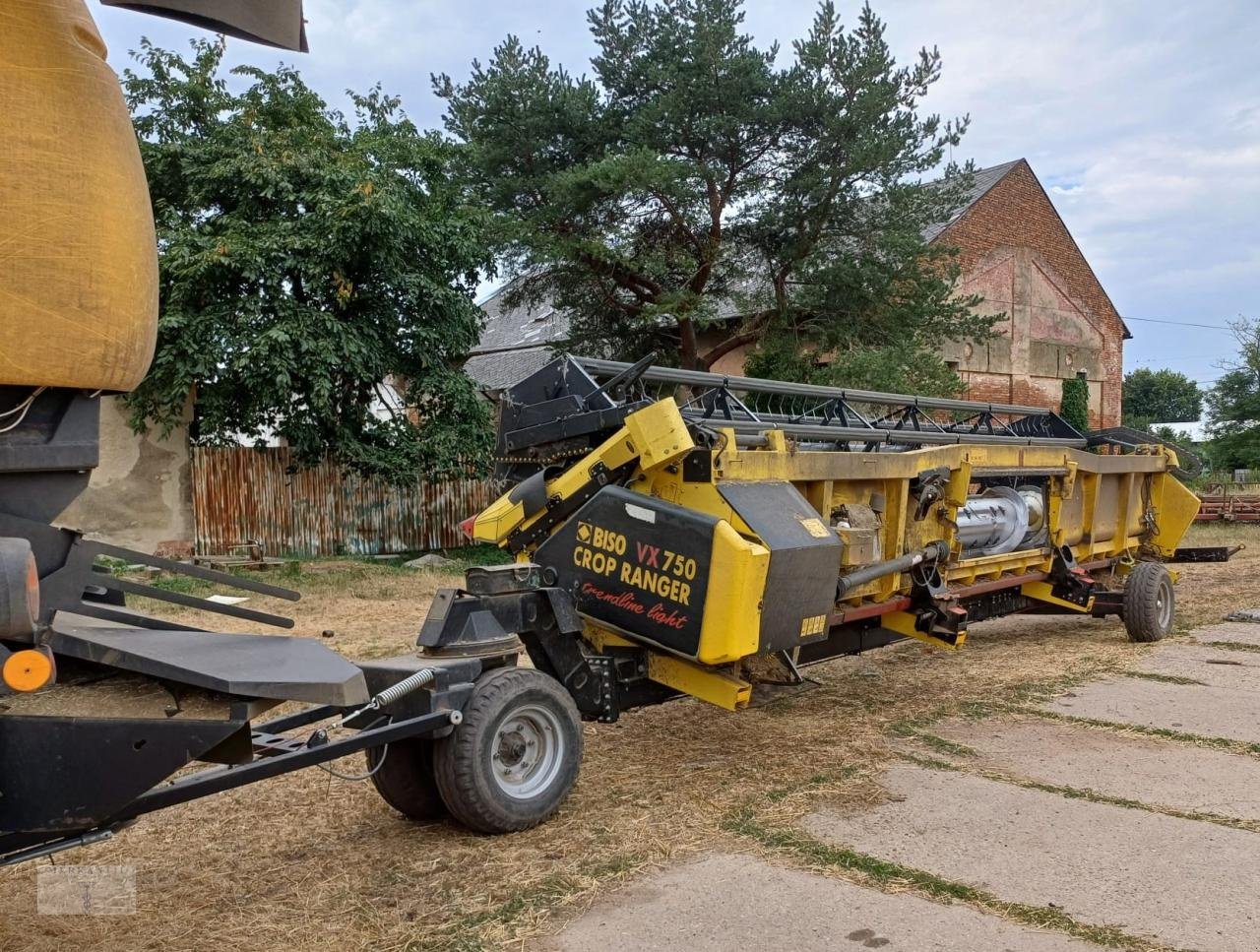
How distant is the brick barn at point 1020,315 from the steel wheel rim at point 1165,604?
18.6 m

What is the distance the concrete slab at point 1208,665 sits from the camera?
26.7 feet

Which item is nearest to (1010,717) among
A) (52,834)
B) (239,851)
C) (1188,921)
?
(1188,921)

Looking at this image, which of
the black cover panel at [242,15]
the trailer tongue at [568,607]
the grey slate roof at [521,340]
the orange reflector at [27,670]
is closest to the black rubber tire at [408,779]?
the trailer tongue at [568,607]

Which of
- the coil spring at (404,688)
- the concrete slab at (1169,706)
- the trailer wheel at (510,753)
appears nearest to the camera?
the coil spring at (404,688)

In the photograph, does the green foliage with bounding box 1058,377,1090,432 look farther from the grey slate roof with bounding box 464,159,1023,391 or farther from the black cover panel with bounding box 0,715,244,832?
the black cover panel with bounding box 0,715,244,832

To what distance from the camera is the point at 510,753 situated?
4.81 m

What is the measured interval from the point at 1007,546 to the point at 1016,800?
3744 mm

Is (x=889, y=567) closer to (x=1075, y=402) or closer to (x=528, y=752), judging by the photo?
(x=528, y=752)

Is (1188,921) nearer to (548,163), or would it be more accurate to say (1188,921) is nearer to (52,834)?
(52,834)

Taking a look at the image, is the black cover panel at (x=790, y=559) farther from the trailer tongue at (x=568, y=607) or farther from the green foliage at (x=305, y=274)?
the green foliage at (x=305, y=274)

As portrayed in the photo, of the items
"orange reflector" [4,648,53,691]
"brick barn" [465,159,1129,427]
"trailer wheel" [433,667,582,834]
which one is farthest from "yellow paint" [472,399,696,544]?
"brick barn" [465,159,1129,427]

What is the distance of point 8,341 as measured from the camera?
8.85ft

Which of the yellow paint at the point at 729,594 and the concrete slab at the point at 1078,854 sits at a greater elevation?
the yellow paint at the point at 729,594

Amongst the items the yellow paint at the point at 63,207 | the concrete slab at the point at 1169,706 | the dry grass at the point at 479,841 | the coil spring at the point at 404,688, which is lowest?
the dry grass at the point at 479,841
